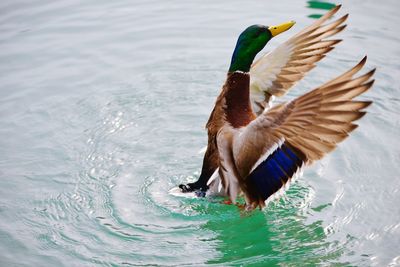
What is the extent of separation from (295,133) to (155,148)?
6.74ft

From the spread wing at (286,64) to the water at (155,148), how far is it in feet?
2.54

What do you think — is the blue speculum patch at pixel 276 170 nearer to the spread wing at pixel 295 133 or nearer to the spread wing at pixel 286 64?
the spread wing at pixel 295 133

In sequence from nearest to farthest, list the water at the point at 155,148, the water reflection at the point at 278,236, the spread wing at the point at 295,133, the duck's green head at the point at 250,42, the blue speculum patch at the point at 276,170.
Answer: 1. the spread wing at the point at 295,133
2. the blue speculum patch at the point at 276,170
3. the water reflection at the point at 278,236
4. the water at the point at 155,148
5. the duck's green head at the point at 250,42

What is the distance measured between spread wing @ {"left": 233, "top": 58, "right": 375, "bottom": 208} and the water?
0.59 metres

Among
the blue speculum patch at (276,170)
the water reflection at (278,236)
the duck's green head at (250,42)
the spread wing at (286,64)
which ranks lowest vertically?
the water reflection at (278,236)

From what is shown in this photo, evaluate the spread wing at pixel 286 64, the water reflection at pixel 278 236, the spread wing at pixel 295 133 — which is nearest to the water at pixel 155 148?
the water reflection at pixel 278 236

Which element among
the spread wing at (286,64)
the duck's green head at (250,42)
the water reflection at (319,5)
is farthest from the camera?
the water reflection at (319,5)

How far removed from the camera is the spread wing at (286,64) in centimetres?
570

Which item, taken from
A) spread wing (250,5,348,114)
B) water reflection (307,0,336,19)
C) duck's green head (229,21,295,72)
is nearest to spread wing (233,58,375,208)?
duck's green head (229,21,295,72)

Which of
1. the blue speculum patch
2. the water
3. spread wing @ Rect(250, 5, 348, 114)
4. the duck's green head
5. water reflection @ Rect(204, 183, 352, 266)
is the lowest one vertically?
water reflection @ Rect(204, 183, 352, 266)

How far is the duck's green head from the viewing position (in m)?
5.34

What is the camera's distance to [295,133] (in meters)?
4.41

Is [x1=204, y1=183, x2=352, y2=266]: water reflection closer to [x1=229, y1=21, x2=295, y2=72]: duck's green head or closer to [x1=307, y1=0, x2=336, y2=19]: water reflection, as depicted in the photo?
[x1=229, y1=21, x2=295, y2=72]: duck's green head

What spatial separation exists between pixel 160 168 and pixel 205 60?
226 centimetres
